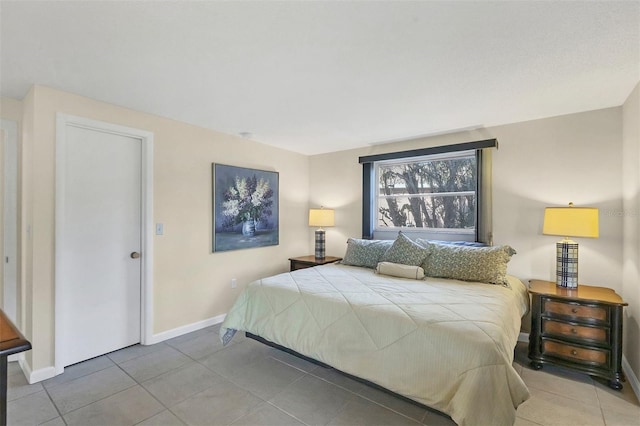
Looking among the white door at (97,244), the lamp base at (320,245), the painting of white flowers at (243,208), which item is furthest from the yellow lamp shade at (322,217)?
the white door at (97,244)

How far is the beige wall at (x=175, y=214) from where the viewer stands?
2355 millimetres

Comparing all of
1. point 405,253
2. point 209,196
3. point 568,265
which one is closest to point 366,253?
point 405,253

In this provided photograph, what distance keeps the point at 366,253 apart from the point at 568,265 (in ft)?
6.23

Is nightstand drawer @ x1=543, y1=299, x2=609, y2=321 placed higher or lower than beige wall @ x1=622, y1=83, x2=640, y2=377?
lower

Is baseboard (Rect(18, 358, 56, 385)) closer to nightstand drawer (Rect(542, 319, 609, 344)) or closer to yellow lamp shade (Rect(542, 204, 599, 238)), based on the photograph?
nightstand drawer (Rect(542, 319, 609, 344))

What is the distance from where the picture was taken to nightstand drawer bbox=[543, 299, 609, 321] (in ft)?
7.65

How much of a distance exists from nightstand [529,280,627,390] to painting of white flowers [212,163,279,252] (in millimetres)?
3119

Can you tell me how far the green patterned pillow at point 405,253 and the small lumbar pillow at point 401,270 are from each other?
0.43 ft

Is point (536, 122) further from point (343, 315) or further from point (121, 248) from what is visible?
point (121, 248)

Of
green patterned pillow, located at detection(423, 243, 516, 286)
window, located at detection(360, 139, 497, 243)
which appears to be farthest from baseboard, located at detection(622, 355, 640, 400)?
window, located at detection(360, 139, 497, 243)

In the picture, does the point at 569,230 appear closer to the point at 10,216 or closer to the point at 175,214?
the point at 175,214

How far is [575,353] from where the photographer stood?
7.86ft

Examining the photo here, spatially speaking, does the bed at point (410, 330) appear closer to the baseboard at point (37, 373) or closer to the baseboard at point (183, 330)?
the baseboard at point (183, 330)

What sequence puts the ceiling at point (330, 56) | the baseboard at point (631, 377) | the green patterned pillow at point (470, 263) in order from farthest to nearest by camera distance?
the green patterned pillow at point (470, 263) < the baseboard at point (631, 377) < the ceiling at point (330, 56)
